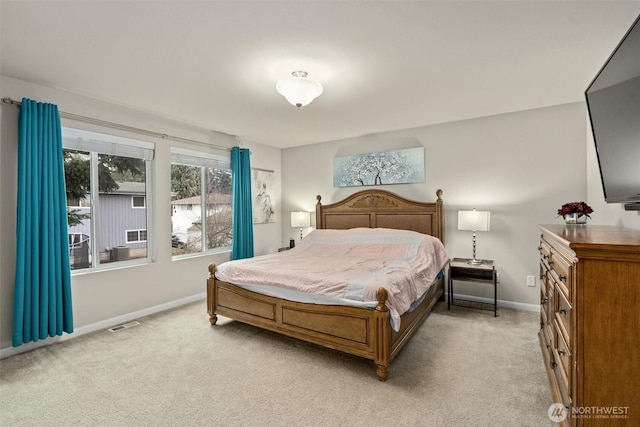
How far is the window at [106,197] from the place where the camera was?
318 cm

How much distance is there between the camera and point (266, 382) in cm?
221

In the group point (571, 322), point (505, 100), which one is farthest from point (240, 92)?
point (571, 322)

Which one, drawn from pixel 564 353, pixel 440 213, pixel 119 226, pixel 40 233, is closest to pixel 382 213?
pixel 440 213

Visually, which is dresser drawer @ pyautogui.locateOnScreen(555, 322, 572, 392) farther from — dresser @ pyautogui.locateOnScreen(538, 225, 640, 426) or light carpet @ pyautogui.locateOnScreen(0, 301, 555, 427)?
light carpet @ pyautogui.locateOnScreen(0, 301, 555, 427)

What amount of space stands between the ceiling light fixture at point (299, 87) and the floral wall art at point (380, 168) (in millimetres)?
2189

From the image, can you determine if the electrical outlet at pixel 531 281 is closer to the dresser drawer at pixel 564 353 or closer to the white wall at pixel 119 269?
the dresser drawer at pixel 564 353

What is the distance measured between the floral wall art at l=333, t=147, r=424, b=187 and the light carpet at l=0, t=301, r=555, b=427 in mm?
2220

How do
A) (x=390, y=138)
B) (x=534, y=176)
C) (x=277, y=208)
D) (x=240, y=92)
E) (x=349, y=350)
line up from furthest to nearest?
(x=277, y=208) < (x=390, y=138) < (x=534, y=176) < (x=240, y=92) < (x=349, y=350)

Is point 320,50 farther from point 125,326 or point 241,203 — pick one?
point 125,326

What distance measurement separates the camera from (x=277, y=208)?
5699 millimetres

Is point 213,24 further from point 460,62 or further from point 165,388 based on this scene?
point 165,388

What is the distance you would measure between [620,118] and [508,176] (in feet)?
7.66

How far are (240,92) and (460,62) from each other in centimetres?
202

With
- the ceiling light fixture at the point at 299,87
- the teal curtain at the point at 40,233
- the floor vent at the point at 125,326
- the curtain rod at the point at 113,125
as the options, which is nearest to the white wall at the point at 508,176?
the ceiling light fixture at the point at 299,87
